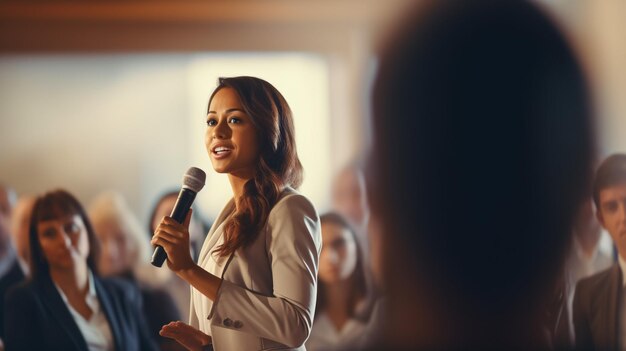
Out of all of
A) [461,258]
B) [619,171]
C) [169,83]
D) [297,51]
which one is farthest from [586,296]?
[169,83]

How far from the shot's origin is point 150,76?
2500 millimetres

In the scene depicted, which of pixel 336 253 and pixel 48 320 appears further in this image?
pixel 336 253

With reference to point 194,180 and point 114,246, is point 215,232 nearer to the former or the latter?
point 194,180

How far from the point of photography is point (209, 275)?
25.6 inches

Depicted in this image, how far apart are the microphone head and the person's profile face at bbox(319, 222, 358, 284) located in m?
1.02

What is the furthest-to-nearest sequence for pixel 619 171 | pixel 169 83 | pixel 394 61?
pixel 169 83
pixel 394 61
pixel 619 171

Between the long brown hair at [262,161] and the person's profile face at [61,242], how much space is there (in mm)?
423

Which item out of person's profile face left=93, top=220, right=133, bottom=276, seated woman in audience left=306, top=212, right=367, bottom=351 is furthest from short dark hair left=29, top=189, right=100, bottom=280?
seated woman in audience left=306, top=212, right=367, bottom=351

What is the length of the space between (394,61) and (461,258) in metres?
0.68

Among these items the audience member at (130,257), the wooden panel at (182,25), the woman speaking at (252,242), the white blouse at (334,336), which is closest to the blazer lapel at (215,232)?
the woman speaking at (252,242)

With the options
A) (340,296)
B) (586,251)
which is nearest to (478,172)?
(586,251)

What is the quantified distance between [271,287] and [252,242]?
5 cm

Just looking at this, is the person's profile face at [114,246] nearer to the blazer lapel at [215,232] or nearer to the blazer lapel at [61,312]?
the blazer lapel at [61,312]

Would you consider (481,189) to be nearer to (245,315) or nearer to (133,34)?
(245,315)
